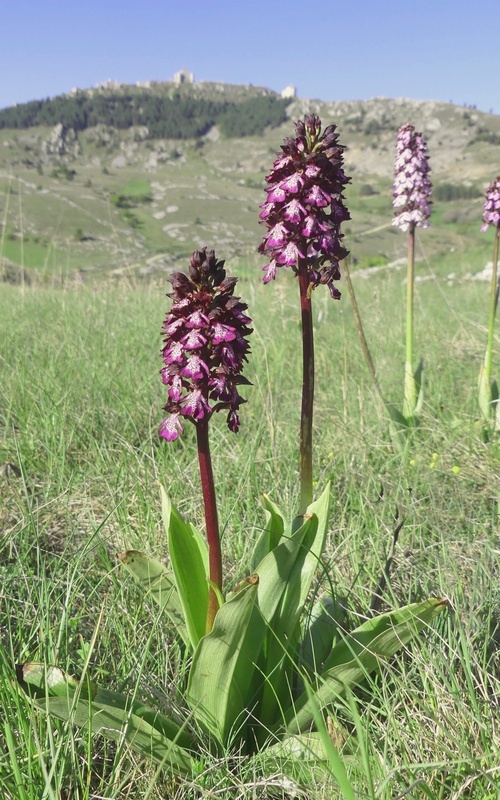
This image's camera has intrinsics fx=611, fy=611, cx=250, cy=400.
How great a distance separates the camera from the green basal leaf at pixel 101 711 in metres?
1.45

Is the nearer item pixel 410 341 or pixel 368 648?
pixel 368 648

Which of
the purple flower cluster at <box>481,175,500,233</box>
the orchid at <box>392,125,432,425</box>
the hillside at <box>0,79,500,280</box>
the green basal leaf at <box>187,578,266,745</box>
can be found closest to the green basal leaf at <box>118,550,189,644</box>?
the green basal leaf at <box>187,578,266,745</box>

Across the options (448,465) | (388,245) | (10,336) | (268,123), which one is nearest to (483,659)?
(448,465)

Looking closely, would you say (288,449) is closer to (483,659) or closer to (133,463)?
(133,463)

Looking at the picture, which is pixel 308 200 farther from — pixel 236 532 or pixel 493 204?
pixel 493 204

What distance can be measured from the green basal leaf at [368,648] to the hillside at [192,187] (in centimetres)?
1454

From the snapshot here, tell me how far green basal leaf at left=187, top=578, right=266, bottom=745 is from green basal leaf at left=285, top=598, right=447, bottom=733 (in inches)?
6.6

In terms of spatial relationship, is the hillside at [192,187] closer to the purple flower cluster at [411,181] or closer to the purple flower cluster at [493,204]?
the purple flower cluster at [493,204]

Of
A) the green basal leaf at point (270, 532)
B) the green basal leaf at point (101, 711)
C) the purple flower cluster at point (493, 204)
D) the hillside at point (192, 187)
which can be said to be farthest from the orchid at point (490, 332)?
the hillside at point (192, 187)

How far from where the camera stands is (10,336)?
518 cm

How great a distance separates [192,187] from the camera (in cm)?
11569

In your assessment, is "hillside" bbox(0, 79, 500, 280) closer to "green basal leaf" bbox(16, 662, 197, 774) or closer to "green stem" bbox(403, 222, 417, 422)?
"green stem" bbox(403, 222, 417, 422)

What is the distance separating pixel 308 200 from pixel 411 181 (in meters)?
2.55

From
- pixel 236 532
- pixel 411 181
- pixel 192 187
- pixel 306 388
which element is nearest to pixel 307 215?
pixel 306 388
